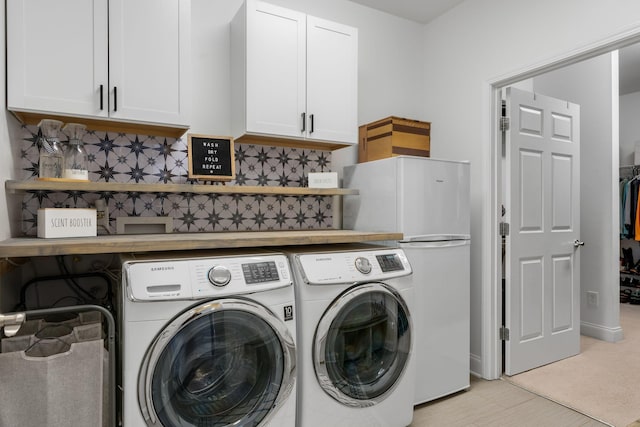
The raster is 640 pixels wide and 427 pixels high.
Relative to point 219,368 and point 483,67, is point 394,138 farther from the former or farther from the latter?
point 219,368

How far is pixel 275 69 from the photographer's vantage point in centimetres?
233

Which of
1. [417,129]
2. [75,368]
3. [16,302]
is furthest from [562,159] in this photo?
[16,302]

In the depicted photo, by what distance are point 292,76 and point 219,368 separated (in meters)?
1.68

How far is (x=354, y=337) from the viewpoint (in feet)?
6.45

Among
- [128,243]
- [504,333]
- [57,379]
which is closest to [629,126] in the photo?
[504,333]

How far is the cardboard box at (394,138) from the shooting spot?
2670 millimetres

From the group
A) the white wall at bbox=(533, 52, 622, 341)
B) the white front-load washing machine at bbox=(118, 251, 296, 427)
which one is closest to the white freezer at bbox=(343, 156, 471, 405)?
the white front-load washing machine at bbox=(118, 251, 296, 427)

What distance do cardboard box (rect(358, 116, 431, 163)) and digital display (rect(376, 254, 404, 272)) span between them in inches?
32.7

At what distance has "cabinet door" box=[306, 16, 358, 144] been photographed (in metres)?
2.45

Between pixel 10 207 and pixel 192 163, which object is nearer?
pixel 10 207

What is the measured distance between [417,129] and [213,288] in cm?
187

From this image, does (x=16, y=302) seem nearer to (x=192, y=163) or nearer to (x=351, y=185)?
(x=192, y=163)

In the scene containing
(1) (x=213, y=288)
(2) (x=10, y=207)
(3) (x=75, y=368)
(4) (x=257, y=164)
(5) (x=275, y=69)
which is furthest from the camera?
(4) (x=257, y=164)

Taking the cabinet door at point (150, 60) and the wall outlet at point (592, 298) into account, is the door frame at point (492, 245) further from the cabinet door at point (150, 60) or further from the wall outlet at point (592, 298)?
the cabinet door at point (150, 60)
